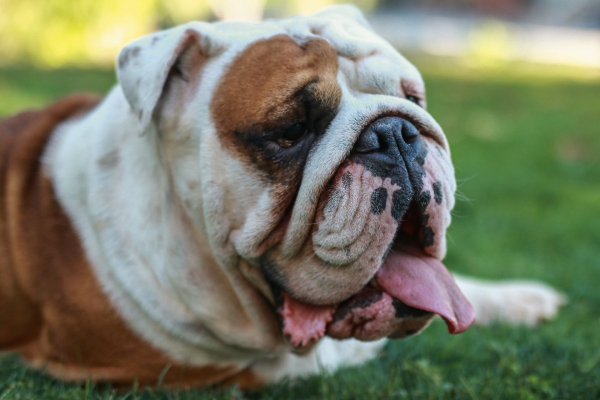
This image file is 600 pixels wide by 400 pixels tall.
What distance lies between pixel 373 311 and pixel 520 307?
1531 mm

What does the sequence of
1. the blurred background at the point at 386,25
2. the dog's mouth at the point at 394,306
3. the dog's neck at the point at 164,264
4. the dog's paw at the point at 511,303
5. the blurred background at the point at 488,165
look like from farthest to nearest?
the blurred background at the point at 386,25 < the dog's paw at the point at 511,303 < the blurred background at the point at 488,165 < the dog's neck at the point at 164,264 < the dog's mouth at the point at 394,306

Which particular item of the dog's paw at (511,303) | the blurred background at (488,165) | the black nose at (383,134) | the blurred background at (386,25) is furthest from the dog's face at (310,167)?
the blurred background at (386,25)

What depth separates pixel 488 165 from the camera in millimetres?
6406

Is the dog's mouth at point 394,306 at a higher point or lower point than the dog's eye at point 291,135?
lower

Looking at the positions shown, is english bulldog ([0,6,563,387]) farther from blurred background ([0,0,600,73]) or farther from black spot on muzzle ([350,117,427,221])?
blurred background ([0,0,600,73])

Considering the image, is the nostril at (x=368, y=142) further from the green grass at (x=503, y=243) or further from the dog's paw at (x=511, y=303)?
the dog's paw at (x=511, y=303)

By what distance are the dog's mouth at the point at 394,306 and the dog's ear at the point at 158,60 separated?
2.68 ft

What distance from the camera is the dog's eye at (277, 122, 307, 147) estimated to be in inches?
87.5

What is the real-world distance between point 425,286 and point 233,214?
2.25ft

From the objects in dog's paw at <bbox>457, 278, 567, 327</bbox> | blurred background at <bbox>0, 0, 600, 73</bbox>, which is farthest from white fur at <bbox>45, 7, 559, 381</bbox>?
blurred background at <bbox>0, 0, 600, 73</bbox>

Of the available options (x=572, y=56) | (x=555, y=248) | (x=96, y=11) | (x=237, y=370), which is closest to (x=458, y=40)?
(x=572, y=56)

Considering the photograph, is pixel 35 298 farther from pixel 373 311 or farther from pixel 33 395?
pixel 373 311

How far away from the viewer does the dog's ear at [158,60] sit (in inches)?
91.9

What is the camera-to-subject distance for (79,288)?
8.30 ft
